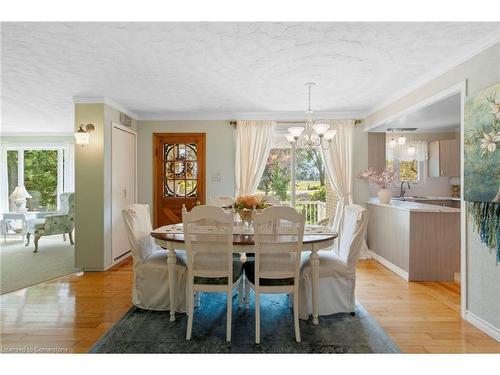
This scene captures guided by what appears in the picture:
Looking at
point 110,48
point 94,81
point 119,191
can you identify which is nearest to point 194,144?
point 119,191

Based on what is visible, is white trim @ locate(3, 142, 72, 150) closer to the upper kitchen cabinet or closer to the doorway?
the doorway

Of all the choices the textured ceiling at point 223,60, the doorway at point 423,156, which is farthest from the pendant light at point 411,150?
the textured ceiling at point 223,60

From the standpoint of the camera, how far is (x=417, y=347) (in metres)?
2.33

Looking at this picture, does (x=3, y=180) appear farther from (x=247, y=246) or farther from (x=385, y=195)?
(x=385, y=195)

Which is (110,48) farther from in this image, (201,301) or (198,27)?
(201,301)

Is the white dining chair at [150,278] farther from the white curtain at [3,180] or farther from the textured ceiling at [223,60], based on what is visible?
the white curtain at [3,180]

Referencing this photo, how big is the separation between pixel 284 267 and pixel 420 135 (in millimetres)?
5225

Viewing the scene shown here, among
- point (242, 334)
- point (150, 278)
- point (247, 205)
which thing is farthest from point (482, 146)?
point (150, 278)

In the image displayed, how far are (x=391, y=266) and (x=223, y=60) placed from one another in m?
3.49

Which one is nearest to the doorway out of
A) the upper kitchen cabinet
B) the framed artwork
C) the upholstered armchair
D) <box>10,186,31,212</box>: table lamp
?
the upper kitchen cabinet

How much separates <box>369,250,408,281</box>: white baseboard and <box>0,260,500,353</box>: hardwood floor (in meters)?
0.09

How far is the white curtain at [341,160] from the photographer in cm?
508

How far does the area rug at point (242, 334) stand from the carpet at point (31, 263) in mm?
1884

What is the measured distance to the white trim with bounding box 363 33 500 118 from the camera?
250 centimetres
